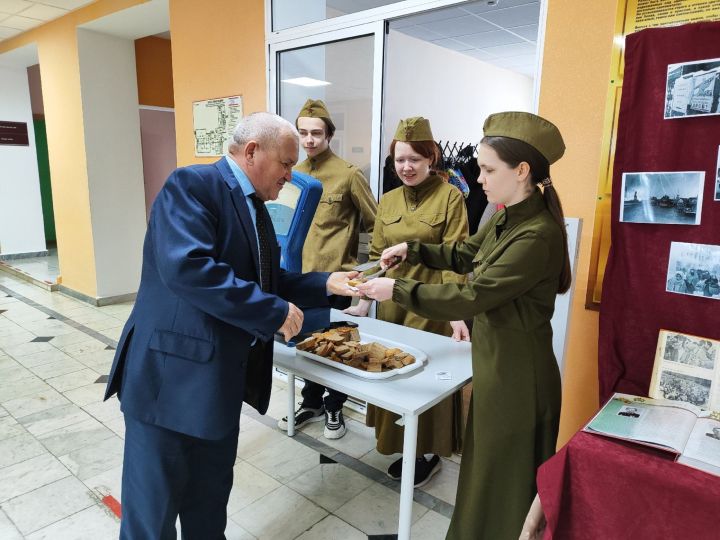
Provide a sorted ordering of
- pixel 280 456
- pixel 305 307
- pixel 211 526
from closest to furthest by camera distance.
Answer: pixel 211 526
pixel 305 307
pixel 280 456

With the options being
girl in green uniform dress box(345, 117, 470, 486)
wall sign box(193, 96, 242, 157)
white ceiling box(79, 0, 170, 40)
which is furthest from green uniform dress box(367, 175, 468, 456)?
white ceiling box(79, 0, 170, 40)

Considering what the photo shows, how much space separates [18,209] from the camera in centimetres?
761

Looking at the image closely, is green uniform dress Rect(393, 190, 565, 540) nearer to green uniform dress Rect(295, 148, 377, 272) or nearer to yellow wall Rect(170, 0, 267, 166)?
green uniform dress Rect(295, 148, 377, 272)

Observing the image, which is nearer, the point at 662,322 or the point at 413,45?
the point at 662,322

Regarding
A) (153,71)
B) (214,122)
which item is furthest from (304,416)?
(153,71)

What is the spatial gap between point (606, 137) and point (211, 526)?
212cm

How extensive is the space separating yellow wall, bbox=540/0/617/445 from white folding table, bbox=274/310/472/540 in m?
0.60

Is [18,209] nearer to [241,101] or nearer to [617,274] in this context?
→ [241,101]

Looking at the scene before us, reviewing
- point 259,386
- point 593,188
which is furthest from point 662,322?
point 259,386

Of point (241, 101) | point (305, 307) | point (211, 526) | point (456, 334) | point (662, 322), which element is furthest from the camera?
point (241, 101)

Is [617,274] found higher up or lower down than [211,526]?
higher up

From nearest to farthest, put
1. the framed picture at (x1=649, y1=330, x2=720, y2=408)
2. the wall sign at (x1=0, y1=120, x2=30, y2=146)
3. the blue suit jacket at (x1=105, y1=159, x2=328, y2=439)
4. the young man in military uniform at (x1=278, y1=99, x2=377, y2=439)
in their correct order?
the blue suit jacket at (x1=105, y1=159, x2=328, y2=439) < the framed picture at (x1=649, y1=330, x2=720, y2=408) < the young man in military uniform at (x1=278, y1=99, x2=377, y2=439) < the wall sign at (x1=0, y1=120, x2=30, y2=146)

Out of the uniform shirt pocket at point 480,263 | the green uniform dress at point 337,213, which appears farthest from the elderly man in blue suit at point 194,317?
the green uniform dress at point 337,213

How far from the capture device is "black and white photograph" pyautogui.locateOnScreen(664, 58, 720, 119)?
1476 millimetres
